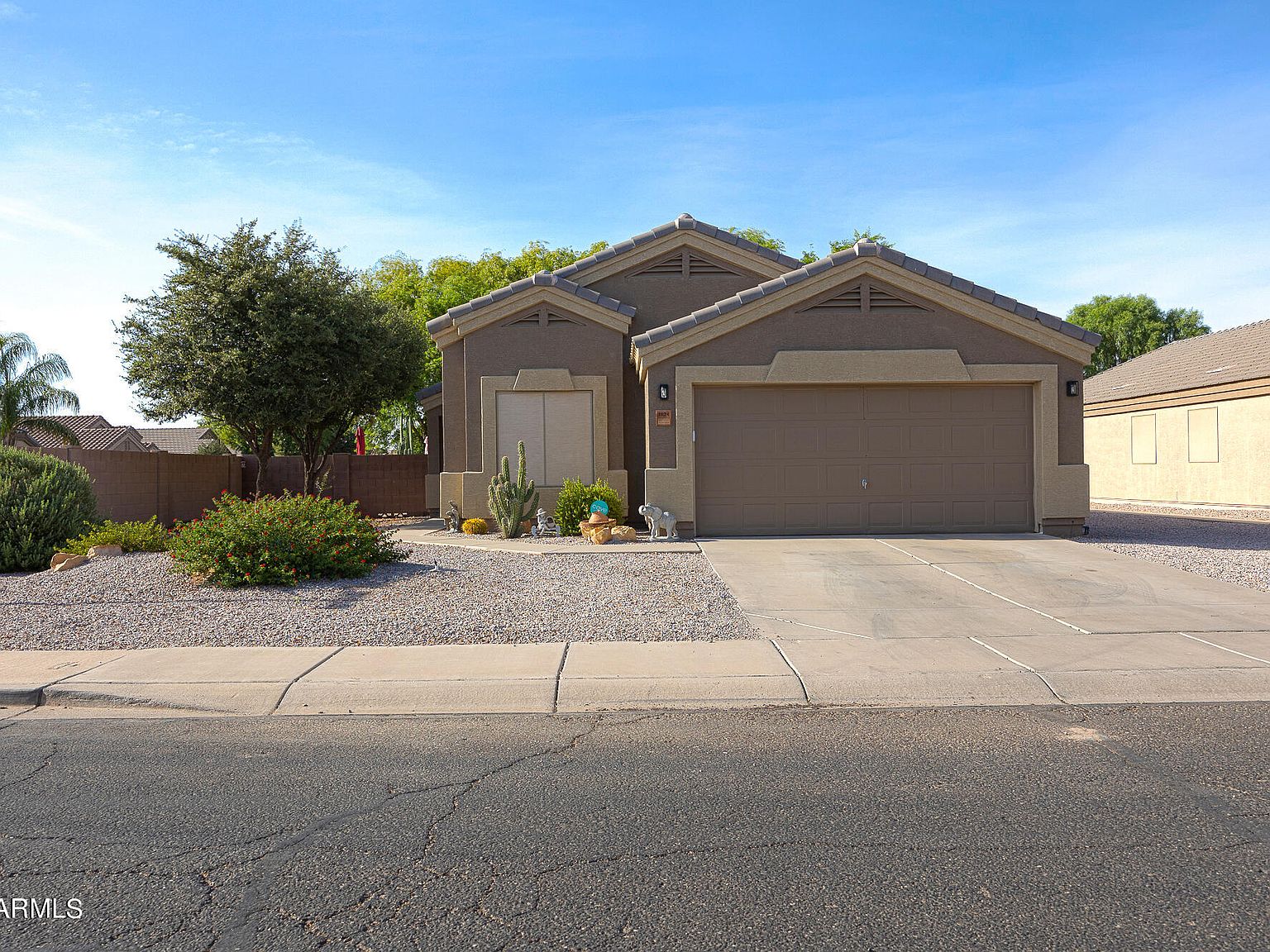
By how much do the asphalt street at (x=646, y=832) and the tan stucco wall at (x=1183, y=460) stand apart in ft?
58.3

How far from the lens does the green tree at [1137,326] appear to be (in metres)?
53.0

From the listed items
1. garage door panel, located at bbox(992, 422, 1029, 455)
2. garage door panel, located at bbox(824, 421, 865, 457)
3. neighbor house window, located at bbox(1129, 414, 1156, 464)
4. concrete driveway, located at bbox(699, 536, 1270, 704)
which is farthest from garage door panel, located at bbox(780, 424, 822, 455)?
neighbor house window, located at bbox(1129, 414, 1156, 464)

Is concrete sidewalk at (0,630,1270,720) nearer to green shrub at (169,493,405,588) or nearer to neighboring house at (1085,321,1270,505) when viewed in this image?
green shrub at (169,493,405,588)

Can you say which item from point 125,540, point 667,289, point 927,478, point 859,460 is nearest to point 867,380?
point 859,460

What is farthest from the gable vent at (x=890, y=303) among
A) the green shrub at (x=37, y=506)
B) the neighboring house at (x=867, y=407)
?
the green shrub at (x=37, y=506)

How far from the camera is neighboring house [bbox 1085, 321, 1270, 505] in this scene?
21.4 m

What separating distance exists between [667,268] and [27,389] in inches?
814

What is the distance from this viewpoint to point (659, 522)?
14867mm

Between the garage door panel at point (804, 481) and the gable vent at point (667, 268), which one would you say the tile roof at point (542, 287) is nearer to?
the gable vent at point (667, 268)

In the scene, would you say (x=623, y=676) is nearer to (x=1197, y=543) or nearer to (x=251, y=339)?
(x=1197, y=543)

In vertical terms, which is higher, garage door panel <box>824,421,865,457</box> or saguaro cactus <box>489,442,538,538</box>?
garage door panel <box>824,421,865,457</box>

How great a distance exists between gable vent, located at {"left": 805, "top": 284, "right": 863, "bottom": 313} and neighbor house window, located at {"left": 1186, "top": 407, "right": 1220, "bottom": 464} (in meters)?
12.1

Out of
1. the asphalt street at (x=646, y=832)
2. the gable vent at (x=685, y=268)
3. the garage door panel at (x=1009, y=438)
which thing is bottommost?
the asphalt street at (x=646, y=832)

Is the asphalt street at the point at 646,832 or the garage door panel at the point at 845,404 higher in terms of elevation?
the garage door panel at the point at 845,404
